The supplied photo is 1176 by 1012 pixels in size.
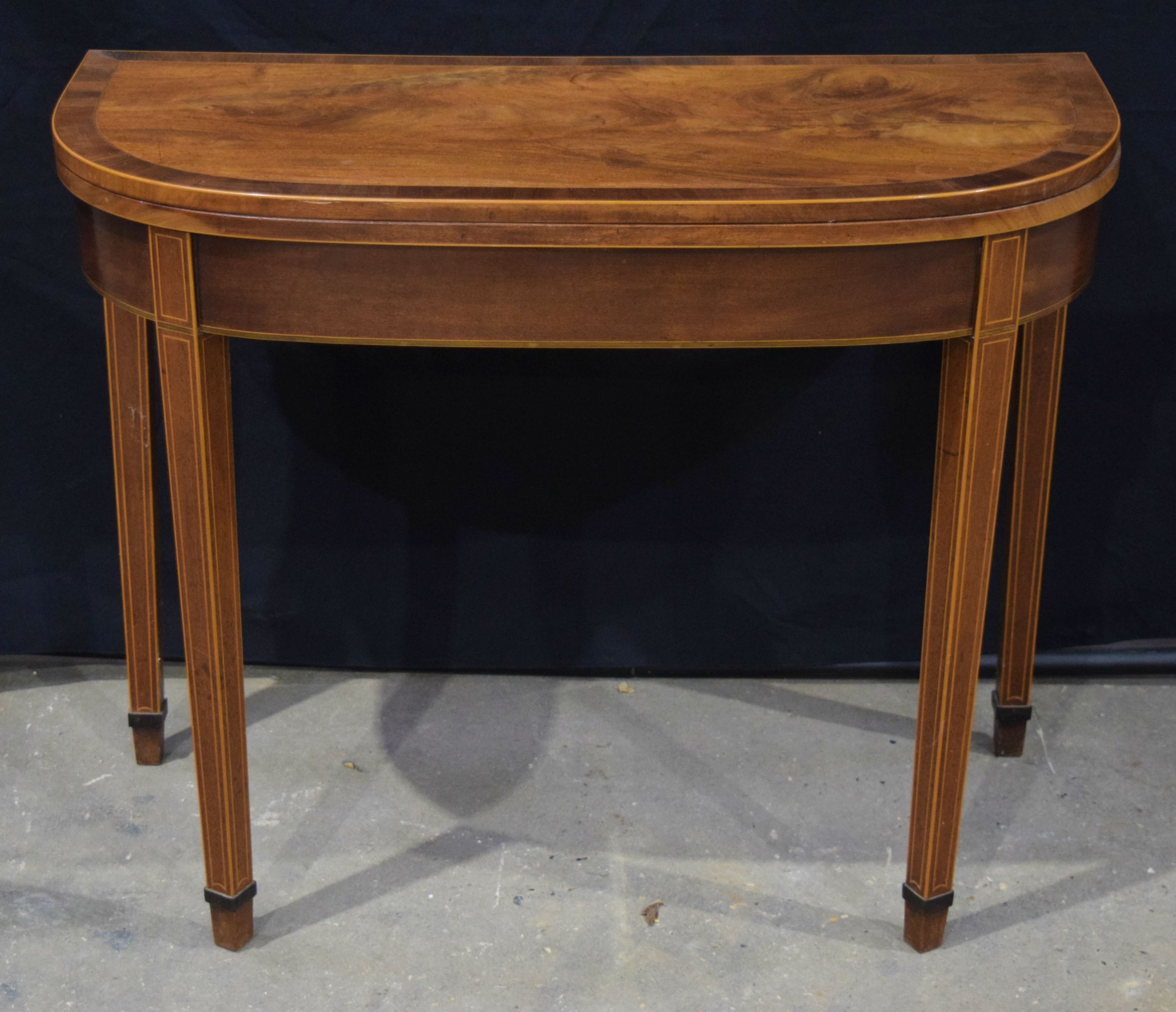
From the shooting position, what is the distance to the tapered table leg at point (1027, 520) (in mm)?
1689

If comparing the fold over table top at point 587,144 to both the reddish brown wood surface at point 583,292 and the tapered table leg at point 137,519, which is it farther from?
the tapered table leg at point 137,519

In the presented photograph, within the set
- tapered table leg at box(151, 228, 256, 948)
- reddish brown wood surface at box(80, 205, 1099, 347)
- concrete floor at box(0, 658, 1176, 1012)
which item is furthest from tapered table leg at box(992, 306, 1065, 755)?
tapered table leg at box(151, 228, 256, 948)

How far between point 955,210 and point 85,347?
3.86ft

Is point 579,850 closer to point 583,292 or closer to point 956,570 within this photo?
point 956,570

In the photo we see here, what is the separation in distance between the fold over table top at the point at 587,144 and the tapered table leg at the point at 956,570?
0.09m

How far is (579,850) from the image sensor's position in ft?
5.63

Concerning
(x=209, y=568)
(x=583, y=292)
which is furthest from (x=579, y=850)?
(x=583, y=292)

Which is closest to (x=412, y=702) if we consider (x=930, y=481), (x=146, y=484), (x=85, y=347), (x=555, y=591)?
(x=555, y=591)

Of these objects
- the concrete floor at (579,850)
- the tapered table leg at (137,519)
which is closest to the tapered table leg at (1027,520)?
the concrete floor at (579,850)

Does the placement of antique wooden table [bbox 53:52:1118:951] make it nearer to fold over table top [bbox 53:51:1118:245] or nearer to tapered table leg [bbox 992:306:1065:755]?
fold over table top [bbox 53:51:1118:245]

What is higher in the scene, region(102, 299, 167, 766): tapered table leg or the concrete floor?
region(102, 299, 167, 766): tapered table leg

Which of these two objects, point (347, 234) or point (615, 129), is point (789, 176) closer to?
point (615, 129)

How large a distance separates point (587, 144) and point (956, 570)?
53cm

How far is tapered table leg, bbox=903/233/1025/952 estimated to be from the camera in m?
1.29
